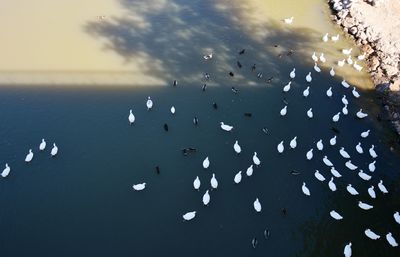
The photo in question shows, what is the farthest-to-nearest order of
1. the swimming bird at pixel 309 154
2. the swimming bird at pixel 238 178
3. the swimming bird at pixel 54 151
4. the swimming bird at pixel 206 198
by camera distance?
the swimming bird at pixel 309 154 < the swimming bird at pixel 54 151 < the swimming bird at pixel 238 178 < the swimming bird at pixel 206 198

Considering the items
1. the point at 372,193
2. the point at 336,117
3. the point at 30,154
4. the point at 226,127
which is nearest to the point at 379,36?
the point at 336,117

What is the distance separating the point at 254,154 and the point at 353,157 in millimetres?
4942

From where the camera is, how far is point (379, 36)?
102ft

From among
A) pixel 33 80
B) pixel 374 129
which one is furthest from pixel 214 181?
pixel 33 80

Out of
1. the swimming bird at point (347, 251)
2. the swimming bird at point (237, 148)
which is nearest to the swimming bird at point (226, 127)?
the swimming bird at point (237, 148)

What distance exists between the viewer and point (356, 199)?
2177 cm

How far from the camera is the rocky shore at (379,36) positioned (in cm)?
2758

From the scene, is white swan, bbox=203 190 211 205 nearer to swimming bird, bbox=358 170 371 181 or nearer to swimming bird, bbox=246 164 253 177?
swimming bird, bbox=246 164 253 177

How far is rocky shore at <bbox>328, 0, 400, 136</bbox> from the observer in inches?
1086

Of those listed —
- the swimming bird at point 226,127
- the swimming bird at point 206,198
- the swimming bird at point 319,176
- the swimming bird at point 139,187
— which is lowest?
the swimming bird at point 139,187

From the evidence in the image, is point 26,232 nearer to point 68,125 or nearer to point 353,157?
point 68,125

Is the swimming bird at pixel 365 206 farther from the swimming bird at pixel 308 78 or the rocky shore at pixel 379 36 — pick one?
the swimming bird at pixel 308 78

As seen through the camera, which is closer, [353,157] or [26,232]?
[26,232]

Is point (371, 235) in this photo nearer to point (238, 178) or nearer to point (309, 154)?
point (309, 154)
